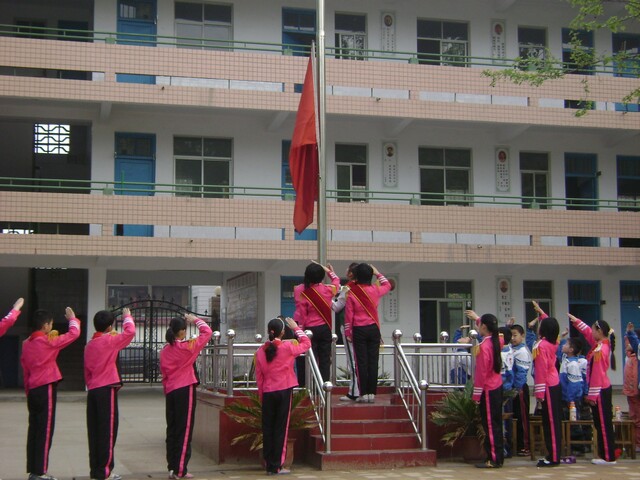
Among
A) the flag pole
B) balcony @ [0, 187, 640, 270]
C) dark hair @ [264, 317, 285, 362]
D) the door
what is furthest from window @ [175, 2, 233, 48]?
dark hair @ [264, 317, 285, 362]

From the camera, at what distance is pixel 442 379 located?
39.4ft

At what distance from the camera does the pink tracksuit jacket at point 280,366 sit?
33.5 ft

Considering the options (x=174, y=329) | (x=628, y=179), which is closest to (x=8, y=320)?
(x=174, y=329)

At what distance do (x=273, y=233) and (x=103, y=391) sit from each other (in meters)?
13.8

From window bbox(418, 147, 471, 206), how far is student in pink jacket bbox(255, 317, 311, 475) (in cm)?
1536

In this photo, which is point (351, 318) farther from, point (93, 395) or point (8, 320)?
point (8, 320)

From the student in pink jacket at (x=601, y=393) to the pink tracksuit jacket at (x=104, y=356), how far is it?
5.78 metres

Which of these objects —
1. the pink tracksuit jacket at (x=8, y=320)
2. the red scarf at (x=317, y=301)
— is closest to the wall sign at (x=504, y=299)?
the red scarf at (x=317, y=301)

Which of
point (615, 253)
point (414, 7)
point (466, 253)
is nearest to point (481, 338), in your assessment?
point (466, 253)

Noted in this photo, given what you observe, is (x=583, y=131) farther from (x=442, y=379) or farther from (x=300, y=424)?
(x=300, y=424)

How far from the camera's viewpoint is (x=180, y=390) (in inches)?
400

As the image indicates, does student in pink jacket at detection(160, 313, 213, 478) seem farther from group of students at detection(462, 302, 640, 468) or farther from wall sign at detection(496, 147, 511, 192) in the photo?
wall sign at detection(496, 147, 511, 192)

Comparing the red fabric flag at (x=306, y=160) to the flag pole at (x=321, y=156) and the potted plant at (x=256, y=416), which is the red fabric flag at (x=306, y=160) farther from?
the potted plant at (x=256, y=416)

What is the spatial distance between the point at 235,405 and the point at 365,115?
13.9 m
